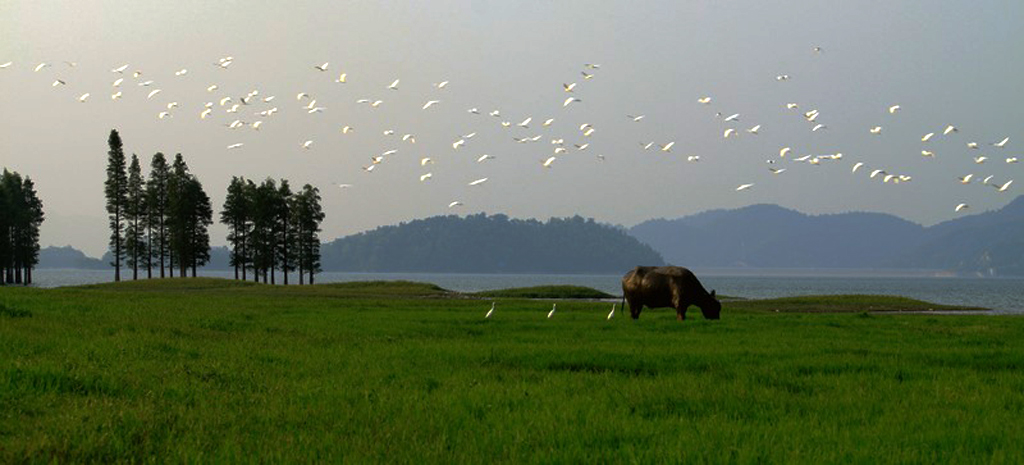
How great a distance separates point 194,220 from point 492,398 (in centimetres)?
11702

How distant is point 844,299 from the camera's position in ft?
262

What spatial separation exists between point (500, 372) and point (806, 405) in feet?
20.1

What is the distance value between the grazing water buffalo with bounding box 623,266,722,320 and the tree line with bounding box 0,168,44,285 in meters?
106

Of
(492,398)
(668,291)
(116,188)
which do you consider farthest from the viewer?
(116,188)

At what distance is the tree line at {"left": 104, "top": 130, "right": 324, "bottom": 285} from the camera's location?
4747 inches

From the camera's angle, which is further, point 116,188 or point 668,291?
point 116,188

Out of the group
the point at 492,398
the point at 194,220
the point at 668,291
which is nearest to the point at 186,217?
the point at 194,220

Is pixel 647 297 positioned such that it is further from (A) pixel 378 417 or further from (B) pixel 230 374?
(A) pixel 378 417

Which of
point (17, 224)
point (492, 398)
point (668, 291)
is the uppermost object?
point (17, 224)

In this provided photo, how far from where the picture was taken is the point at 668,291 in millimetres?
38125

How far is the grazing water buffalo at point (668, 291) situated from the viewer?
37.8 meters

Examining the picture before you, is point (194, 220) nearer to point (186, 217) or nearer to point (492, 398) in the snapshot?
point (186, 217)

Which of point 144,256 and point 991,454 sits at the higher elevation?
point 144,256

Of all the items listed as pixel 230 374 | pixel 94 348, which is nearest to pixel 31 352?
pixel 94 348
